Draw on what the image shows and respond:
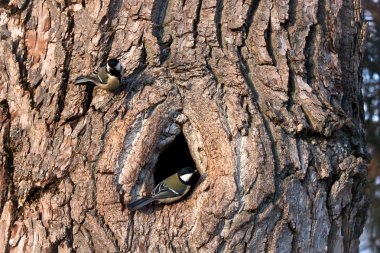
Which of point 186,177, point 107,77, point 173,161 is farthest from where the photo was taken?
point 173,161

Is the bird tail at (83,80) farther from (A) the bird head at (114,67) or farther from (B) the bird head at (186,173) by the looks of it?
(B) the bird head at (186,173)

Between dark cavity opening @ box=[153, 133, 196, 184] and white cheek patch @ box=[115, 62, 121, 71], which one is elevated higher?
white cheek patch @ box=[115, 62, 121, 71]

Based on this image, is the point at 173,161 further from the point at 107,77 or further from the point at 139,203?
the point at 107,77

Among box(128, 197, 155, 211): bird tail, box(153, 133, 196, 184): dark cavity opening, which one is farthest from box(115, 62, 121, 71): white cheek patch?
box(128, 197, 155, 211): bird tail

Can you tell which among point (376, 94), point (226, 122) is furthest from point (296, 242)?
point (376, 94)

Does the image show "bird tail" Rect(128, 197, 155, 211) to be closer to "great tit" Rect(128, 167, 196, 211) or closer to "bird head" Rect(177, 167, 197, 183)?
"great tit" Rect(128, 167, 196, 211)

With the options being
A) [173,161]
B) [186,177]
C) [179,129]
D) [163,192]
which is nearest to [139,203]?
[163,192]
